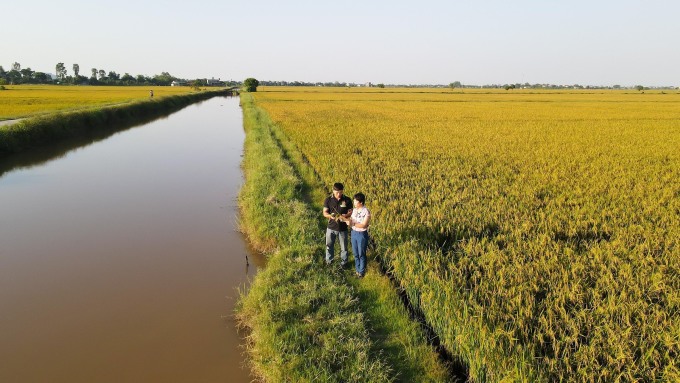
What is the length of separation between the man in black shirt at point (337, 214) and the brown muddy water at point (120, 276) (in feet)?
4.93

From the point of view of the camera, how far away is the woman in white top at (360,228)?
207 inches

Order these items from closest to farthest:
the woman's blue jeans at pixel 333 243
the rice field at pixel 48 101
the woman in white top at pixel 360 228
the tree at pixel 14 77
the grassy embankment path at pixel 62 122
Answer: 1. the woman in white top at pixel 360 228
2. the woman's blue jeans at pixel 333 243
3. the grassy embankment path at pixel 62 122
4. the rice field at pixel 48 101
5. the tree at pixel 14 77

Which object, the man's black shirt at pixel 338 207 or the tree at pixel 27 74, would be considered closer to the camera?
the man's black shirt at pixel 338 207

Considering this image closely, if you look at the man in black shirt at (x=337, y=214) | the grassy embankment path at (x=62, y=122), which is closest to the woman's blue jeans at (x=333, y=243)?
the man in black shirt at (x=337, y=214)

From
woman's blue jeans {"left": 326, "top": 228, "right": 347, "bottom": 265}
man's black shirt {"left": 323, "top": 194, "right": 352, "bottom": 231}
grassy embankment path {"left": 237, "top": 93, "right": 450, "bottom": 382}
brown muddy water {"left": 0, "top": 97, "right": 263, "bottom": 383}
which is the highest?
man's black shirt {"left": 323, "top": 194, "right": 352, "bottom": 231}

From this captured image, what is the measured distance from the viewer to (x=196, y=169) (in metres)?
13.8

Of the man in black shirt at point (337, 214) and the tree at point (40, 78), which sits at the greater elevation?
the tree at point (40, 78)

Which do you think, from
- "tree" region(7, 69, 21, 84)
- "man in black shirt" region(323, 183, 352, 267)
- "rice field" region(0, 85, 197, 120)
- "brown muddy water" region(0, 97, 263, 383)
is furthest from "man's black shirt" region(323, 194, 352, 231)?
"tree" region(7, 69, 21, 84)

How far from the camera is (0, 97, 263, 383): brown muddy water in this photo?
425 centimetres

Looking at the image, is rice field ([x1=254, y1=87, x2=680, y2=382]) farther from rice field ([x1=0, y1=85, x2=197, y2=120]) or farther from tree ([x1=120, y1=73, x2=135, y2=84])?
tree ([x1=120, y1=73, x2=135, y2=84])

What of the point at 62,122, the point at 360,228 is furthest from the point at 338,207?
the point at 62,122

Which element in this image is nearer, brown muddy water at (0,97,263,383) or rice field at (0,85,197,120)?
brown muddy water at (0,97,263,383)

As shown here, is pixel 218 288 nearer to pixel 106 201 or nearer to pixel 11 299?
pixel 11 299

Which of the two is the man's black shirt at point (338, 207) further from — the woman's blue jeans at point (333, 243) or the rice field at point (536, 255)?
the rice field at point (536, 255)
